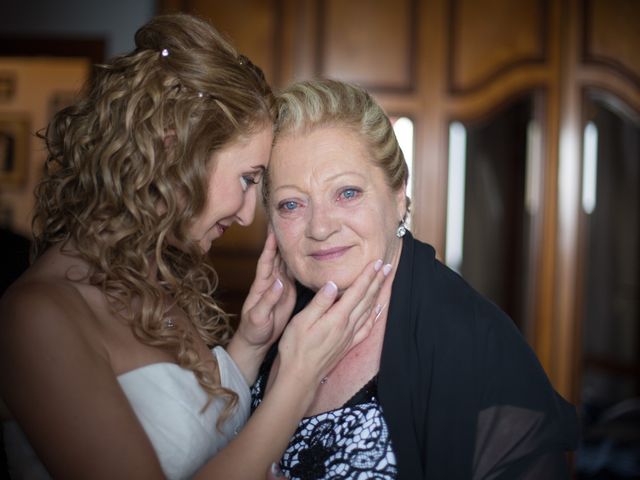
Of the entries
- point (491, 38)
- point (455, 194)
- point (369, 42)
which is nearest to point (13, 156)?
point (369, 42)

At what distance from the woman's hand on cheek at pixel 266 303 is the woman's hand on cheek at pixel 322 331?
1.05ft

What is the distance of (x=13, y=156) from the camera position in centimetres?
616

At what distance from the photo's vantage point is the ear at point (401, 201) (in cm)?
184

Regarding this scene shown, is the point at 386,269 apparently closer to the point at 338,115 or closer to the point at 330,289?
the point at 330,289

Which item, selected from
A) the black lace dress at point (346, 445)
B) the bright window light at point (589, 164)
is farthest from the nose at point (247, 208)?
the bright window light at point (589, 164)

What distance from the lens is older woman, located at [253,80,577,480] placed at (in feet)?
4.79

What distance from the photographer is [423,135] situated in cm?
367

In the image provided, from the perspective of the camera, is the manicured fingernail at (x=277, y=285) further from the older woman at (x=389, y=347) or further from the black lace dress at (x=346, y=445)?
the black lace dress at (x=346, y=445)

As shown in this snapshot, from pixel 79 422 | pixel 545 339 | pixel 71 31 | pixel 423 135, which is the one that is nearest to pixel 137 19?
pixel 71 31

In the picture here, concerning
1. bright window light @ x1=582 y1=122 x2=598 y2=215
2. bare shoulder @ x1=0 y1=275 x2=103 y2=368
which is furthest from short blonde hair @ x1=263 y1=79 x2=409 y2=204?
bright window light @ x1=582 y1=122 x2=598 y2=215

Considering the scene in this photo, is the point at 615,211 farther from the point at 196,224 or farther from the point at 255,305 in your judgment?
the point at 196,224

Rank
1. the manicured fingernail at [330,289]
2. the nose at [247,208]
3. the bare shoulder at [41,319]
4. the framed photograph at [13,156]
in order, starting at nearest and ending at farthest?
the bare shoulder at [41,319], the manicured fingernail at [330,289], the nose at [247,208], the framed photograph at [13,156]

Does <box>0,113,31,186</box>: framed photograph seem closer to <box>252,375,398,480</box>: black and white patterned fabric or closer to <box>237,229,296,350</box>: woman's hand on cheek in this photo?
<box>237,229,296,350</box>: woman's hand on cheek

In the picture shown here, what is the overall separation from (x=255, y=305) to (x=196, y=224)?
15.5 inches
